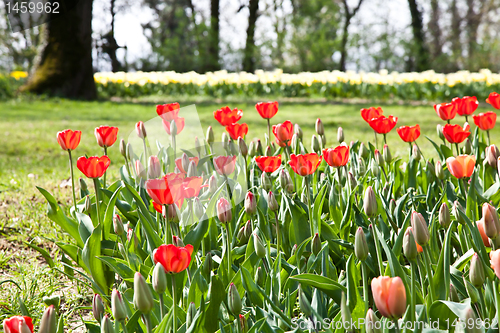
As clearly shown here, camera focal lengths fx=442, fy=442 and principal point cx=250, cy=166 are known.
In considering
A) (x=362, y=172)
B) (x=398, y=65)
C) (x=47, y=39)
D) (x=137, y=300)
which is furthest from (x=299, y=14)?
(x=137, y=300)

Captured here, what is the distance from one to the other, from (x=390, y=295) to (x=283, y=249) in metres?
1.00

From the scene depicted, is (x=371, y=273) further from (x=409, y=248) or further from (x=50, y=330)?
(x=50, y=330)

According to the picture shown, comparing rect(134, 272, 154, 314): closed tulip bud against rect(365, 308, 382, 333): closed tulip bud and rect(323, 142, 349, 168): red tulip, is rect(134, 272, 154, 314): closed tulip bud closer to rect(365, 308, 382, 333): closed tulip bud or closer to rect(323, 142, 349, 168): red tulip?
rect(365, 308, 382, 333): closed tulip bud

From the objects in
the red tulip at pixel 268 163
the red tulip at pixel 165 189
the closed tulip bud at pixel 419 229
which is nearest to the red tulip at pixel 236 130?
the red tulip at pixel 268 163

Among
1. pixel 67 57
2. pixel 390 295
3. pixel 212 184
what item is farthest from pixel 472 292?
pixel 67 57

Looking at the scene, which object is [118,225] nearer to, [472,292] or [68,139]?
[68,139]

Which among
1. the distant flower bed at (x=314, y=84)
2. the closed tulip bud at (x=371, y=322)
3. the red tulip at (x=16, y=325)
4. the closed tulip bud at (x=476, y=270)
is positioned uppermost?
the distant flower bed at (x=314, y=84)

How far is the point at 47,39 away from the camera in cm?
1048

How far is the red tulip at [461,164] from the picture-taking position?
1.56 metres

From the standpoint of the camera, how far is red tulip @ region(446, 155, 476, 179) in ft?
5.12

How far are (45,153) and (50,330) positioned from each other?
4.36 m

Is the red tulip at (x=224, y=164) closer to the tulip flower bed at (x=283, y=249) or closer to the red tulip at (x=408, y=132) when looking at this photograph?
the tulip flower bed at (x=283, y=249)

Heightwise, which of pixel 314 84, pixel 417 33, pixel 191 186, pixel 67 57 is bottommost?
pixel 191 186

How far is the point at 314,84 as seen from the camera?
39.1 ft
